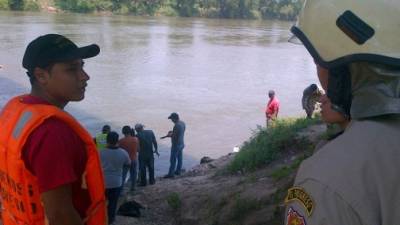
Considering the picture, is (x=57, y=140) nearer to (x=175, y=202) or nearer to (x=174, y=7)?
(x=175, y=202)

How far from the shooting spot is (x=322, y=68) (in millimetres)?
1442

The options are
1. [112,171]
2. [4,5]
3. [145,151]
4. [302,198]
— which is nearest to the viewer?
[302,198]

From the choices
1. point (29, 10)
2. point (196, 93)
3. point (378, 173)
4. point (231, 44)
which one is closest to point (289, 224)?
point (378, 173)

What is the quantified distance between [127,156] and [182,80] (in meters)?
20.7

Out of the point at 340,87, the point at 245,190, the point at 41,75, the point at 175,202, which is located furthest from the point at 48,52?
the point at 175,202

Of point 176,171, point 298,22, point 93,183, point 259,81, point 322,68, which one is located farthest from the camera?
point 259,81

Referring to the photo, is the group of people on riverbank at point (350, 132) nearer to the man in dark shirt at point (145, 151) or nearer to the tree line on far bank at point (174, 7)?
the man in dark shirt at point (145, 151)

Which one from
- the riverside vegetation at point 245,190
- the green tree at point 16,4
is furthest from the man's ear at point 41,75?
the green tree at point 16,4

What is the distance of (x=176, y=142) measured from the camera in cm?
1204

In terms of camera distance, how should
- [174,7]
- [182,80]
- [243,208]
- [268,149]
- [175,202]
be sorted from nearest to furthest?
1. [243,208]
2. [175,202]
3. [268,149]
4. [182,80]
5. [174,7]

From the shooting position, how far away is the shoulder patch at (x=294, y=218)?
48.1 inches

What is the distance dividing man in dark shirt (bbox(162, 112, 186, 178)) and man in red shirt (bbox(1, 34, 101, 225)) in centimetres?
918

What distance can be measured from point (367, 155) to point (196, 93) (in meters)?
23.7

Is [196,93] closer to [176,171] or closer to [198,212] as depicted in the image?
[176,171]
